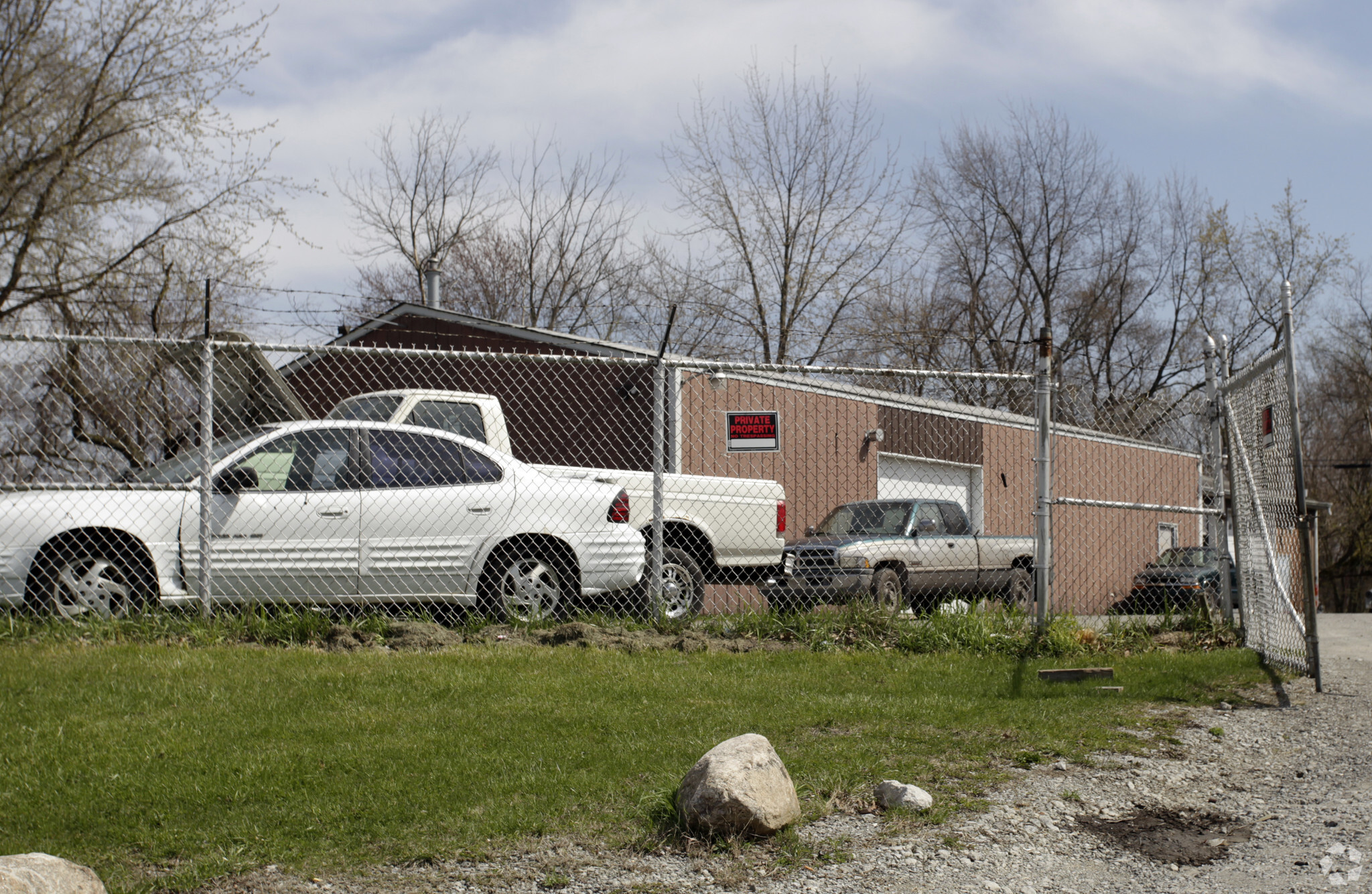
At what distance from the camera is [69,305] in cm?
1964

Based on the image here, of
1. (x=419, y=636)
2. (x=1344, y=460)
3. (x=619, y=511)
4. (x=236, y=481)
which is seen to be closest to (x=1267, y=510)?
(x=619, y=511)

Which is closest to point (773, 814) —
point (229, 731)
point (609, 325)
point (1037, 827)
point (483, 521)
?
point (1037, 827)

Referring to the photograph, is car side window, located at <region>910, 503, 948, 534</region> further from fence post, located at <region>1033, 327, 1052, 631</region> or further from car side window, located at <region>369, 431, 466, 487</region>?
car side window, located at <region>369, 431, 466, 487</region>

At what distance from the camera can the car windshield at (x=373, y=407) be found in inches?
399

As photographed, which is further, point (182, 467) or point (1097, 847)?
point (182, 467)

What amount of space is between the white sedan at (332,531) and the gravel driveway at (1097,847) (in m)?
4.00

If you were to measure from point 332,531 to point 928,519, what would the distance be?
25.4 ft

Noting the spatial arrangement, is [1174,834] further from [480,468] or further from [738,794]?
[480,468]

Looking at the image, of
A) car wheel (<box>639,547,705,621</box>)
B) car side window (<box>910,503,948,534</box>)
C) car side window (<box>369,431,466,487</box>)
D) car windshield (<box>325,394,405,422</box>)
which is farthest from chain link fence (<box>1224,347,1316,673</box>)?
car windshield (<box>325,394,405,422</box>)

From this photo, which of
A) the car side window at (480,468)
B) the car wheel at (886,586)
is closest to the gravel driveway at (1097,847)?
the car side window at (480,468)

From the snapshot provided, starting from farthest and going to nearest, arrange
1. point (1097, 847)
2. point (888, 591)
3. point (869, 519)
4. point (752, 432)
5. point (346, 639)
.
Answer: point (869, 519) → point (888, 591) → point (752, 432) → point (346, 639) → point (1097, 847)

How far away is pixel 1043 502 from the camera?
7.35 metres

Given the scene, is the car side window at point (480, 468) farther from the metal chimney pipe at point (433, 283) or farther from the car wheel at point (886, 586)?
the metal chimney pipe at point (433, 283)

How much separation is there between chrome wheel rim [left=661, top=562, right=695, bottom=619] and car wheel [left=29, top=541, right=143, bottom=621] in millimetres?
3668
